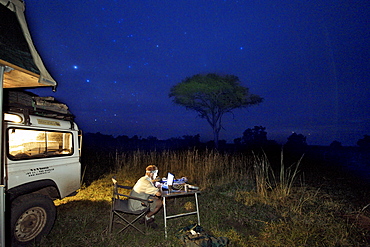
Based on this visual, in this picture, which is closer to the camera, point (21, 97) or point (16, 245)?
point (16, 245)

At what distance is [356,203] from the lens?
19.8 feet

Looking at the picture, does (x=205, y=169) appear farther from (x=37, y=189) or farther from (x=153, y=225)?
(x=37, y=189)

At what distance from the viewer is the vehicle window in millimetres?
3439

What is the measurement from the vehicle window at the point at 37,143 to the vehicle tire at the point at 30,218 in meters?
0.66

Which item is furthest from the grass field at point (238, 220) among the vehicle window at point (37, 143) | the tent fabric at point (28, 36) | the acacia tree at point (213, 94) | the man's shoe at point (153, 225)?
the acacia tree at point (213, 94)

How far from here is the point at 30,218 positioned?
11.0 feet

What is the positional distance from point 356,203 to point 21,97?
26.8 ft

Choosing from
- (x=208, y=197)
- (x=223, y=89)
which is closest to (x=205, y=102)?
(x=223, y=89)

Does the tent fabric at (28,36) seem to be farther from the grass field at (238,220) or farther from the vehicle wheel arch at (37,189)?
the grass field at (238,220)

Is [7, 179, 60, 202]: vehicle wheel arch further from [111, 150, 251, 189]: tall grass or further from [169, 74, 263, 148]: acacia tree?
[169, 74, 263, 148]: acacia tree

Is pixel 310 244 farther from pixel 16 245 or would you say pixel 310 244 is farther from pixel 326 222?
pixel 16 245

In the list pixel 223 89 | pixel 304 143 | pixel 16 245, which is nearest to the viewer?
pixel 16 245

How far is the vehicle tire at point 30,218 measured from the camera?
3.11 metres

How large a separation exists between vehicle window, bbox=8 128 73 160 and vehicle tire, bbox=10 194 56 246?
0.66 metres
